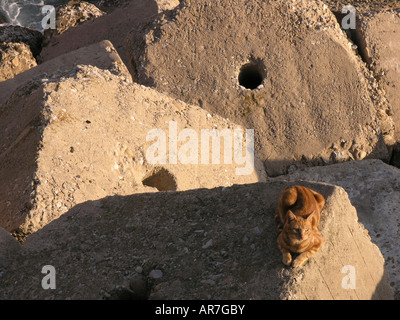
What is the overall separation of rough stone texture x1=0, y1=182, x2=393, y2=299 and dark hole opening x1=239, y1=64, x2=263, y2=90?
→ 6.94ft

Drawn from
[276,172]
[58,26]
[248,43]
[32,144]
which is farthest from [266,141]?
[58,26]

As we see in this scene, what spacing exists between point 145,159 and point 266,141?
4.34 feet

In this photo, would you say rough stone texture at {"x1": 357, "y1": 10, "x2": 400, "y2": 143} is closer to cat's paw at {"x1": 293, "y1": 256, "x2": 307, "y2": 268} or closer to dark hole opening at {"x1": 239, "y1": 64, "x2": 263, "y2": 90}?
dark hole opening at {"x1": 239, "y1": 64, "x2": 263, "y2": 90}

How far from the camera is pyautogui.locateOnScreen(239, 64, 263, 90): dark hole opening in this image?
622 cm

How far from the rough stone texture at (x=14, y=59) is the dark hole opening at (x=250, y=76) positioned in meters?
2.85

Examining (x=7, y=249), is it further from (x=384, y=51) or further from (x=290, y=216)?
(x=384, y=51)

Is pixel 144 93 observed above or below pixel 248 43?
below

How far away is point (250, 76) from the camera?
629cm

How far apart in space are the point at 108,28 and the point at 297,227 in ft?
16.7

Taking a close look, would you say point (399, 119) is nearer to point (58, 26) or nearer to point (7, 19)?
point (58, 26)

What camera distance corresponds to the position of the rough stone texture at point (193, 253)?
3.76 metres

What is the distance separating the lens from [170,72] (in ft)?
20.2

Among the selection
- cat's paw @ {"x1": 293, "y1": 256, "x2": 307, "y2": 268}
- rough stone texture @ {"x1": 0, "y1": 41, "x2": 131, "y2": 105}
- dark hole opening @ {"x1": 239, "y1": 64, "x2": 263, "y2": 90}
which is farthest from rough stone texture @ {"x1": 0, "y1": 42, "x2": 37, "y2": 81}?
cat's paw @ {"x1": 293, "y1": 256, "x2": 307, "y2": 268}

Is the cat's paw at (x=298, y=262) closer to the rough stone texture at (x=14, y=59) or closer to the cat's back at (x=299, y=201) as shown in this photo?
the cat's back at (x=299, y=201)
